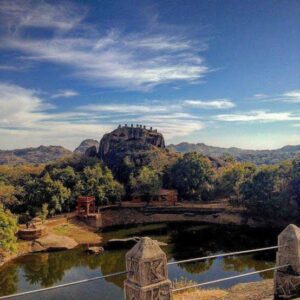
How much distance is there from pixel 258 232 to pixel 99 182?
20085 millimetres

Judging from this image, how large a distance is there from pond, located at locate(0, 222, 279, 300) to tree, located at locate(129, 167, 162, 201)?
10.6 metres

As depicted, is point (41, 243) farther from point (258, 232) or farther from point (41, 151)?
point (41, 151)

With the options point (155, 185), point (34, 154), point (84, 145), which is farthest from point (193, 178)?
point (84, 145)

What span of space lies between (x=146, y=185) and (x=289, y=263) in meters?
38.7

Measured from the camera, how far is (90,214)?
3862 centimetres

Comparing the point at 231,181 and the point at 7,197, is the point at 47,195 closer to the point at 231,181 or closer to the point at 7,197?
the point at 7,197

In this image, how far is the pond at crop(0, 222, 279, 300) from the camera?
2056 cm

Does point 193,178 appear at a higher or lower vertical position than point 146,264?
lower

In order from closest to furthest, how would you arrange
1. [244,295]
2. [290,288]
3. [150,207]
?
[290,288] < [244,295] < [150,207]

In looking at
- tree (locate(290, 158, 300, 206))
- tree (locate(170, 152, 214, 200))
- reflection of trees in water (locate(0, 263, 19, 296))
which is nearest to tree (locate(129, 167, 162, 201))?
tree (locate(170, 152, 214, 200))

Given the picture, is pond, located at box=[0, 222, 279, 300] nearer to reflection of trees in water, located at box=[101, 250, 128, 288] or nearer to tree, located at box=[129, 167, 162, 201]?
reflection of trees in water, located at box=[101, 250, 128, 288]

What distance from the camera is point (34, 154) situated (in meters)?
141

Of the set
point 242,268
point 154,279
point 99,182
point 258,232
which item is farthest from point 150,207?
point 154,279

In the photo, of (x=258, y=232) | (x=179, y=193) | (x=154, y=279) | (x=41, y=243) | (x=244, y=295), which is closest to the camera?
(x=154, y=279)
